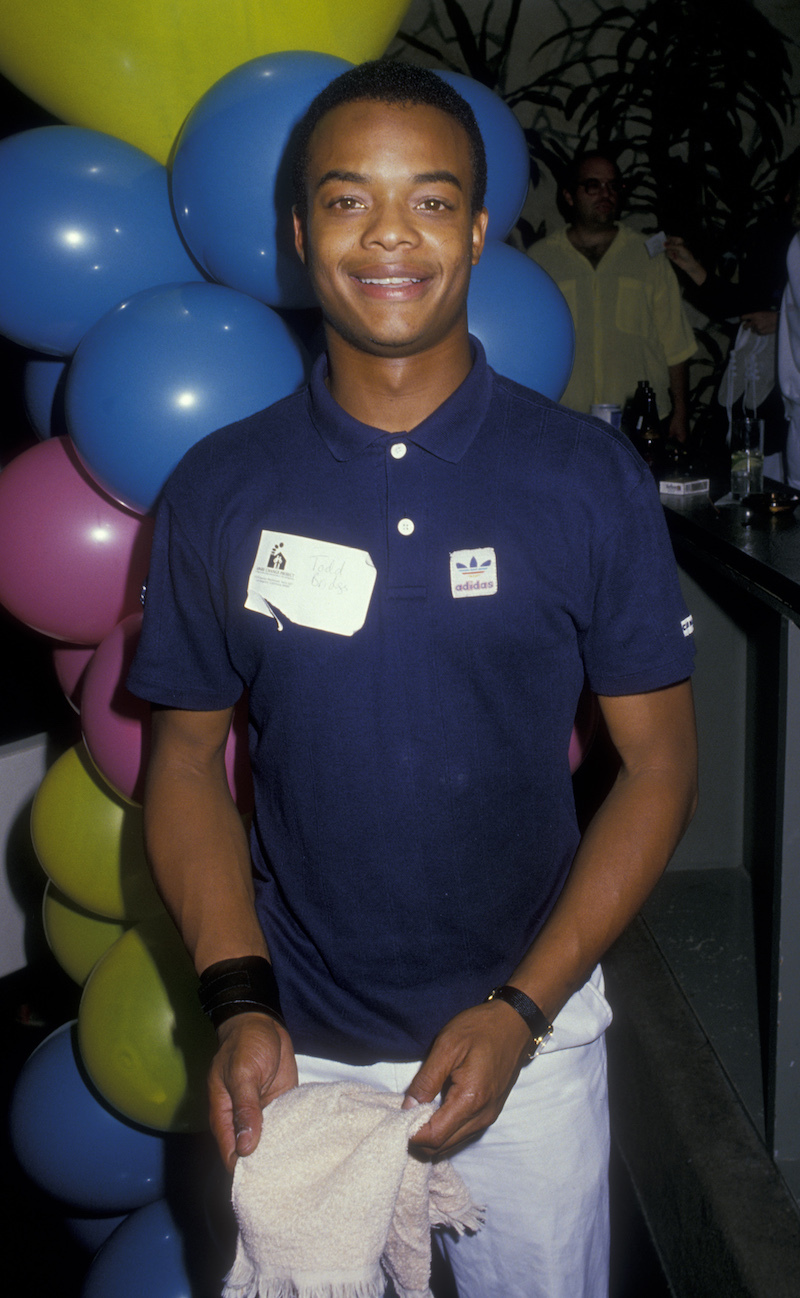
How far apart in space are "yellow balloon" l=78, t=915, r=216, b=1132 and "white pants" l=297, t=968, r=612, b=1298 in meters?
A: 0.38

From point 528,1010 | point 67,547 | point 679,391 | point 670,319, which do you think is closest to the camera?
point 528,1010

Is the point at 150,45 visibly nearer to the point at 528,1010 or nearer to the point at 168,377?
the point at 168,377

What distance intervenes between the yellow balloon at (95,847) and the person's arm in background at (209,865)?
46 centimetres

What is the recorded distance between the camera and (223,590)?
1015 mm

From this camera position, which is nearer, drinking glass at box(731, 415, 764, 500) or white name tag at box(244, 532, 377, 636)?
white name tag at box(244, 532, 377, 636)

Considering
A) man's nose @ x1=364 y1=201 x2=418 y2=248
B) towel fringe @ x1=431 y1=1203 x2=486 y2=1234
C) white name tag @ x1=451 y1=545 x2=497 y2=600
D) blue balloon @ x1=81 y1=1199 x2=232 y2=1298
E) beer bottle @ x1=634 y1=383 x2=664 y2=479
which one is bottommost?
blue balloon @ x1=81 y1=1199 x2=232 y2=1298

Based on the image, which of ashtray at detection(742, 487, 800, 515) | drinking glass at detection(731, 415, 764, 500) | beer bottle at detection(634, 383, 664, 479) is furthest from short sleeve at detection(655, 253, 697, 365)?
ashtray at detection(742, 487, 800, 515)

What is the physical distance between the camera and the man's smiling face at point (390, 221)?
3.04 feet

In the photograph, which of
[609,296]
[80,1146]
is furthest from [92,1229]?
[609,296]

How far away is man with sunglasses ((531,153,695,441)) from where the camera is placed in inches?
157

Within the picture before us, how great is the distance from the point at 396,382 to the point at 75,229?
0.64 m

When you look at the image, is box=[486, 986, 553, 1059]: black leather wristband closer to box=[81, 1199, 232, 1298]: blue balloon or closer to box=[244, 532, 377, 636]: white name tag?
box=[244, 532, 377, 636]: white name tag

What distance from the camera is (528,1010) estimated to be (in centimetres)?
90

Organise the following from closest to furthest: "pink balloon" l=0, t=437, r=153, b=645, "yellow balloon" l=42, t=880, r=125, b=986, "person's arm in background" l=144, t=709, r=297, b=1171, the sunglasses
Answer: "person's arm in background" l=144, t=709, r=297, b=1171, "pink balloon" l=0, t=437, r=153, b=645, "yellow balloon" l=42, t=880, r=125, b=986, the sunglasses
